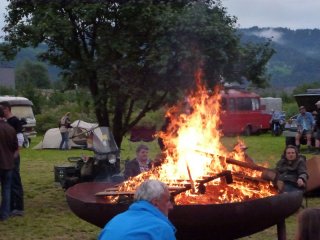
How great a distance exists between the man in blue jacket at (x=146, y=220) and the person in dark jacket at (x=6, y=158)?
5.21m

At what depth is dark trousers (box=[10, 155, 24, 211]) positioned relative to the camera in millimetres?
9758

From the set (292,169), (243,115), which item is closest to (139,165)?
(292,169)

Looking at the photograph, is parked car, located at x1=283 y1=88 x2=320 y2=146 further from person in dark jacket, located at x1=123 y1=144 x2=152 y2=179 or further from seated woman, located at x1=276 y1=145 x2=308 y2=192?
person in dark jacket, located at x1=123 y1=144 x2=152 y2=179

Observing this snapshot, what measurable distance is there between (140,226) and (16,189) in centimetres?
619

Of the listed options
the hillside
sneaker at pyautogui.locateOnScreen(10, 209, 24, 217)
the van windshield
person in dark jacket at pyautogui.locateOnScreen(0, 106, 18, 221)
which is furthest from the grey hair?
the hillside

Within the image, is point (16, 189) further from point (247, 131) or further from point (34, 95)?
point (34, 95)

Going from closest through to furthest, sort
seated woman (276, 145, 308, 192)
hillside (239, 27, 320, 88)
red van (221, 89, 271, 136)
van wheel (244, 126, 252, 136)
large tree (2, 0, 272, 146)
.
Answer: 1. seated woman (276, 145, 308, 192)
2. large tree (2, 0, 272, 146)
3. red van (221, 89, 271, 136)
4. van wheel (244, 126, 252, 136)
5. hillside (239, 27, 320, 88)

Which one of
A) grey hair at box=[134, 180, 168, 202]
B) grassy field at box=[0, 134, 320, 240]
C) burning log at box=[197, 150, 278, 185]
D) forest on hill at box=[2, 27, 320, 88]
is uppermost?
forest on hill at box=[2, 27, 320, 88]

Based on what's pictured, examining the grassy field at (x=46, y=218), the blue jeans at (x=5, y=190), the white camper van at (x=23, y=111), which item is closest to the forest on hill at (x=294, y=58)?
the white camper van at (x=23, y=111)

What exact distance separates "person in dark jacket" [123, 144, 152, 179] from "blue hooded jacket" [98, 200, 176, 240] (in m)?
4.43

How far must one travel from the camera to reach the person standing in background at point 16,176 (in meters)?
9.63

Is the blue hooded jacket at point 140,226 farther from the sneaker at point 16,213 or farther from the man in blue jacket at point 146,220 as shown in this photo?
the sneaker at point 16,213

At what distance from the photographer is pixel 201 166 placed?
764 centimetres

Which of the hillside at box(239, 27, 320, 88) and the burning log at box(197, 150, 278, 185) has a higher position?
the hillside at box(239, 27, 320, 88)
